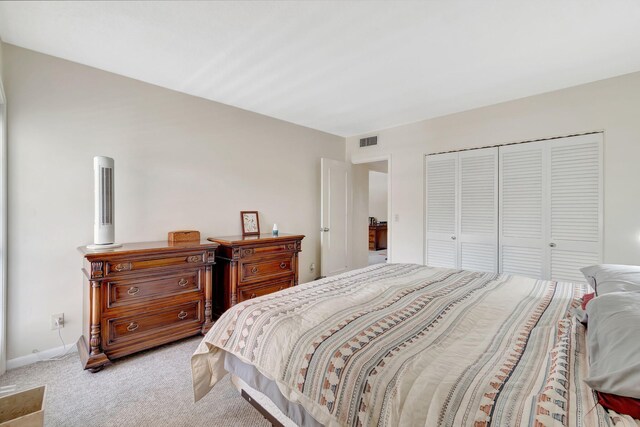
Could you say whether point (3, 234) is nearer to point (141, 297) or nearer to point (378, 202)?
point (141, 297)

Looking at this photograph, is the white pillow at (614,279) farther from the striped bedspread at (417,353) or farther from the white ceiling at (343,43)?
the white ceiling at (343,43)

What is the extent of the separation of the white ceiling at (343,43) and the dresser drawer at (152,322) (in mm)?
2154

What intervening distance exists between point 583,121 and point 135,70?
14.6 ft

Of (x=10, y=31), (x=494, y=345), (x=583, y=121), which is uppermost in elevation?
(x=10, y=31)

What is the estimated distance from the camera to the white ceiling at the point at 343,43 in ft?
6.00

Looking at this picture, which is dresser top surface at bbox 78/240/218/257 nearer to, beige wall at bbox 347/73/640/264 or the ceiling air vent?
beige wall at bbox 347/73/640/264

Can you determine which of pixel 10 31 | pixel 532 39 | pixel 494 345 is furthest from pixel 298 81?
pixel 494 345

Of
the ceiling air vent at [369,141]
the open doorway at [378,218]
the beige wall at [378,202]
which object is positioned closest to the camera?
the ceiling air vent at [369,141]

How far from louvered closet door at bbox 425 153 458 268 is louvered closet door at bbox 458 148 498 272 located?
89 millimetres

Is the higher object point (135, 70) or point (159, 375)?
point (135, 70)

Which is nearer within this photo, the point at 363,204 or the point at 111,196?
the point at 111,196

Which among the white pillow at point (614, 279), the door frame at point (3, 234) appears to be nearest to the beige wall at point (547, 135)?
the white pillow at point (614, 279)

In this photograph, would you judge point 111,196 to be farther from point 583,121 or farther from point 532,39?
point 583,121

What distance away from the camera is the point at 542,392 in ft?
2.68
